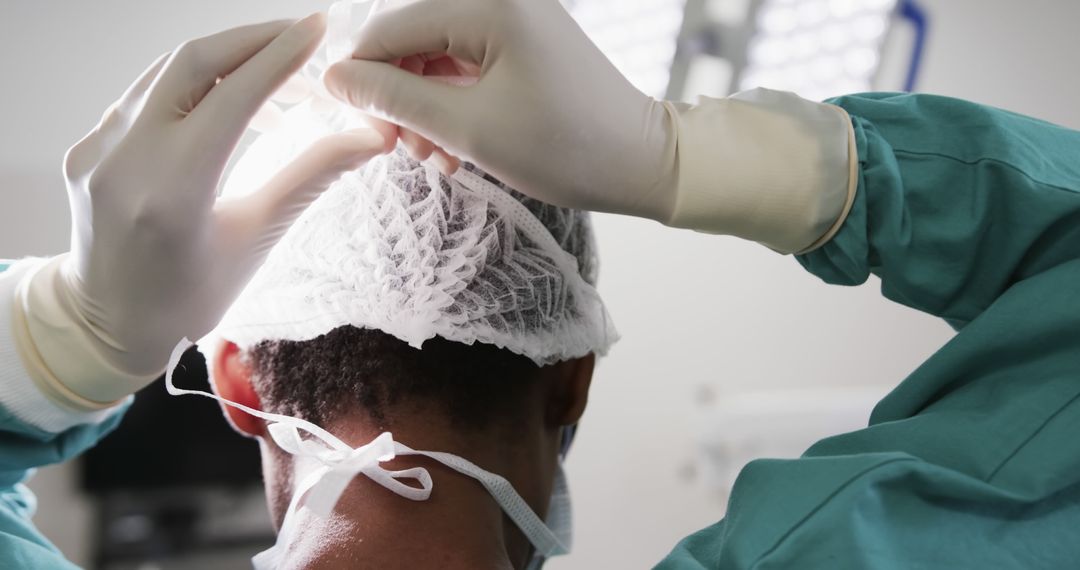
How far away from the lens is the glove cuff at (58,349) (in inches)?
44.2

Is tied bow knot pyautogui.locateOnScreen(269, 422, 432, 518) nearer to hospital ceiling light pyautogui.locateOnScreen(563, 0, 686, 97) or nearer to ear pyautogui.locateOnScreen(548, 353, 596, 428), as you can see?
ear pyautogui.locateOnScreen(548, 353, 596, 428)

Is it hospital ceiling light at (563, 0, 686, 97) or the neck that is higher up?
hospital ceiling light at (563, 0, 686, 97)

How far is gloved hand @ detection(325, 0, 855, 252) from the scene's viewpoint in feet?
3.17

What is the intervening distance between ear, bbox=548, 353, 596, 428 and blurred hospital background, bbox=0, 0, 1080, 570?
4.33 feet

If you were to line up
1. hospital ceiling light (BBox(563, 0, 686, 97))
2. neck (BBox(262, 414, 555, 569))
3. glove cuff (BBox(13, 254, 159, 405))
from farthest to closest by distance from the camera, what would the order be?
hospital ceiling light (BBox(563, 0, 686, 97)), glove cuff (BBox(13, 254, 159, 405)), neck (BBox(262, 414, 555, 569))

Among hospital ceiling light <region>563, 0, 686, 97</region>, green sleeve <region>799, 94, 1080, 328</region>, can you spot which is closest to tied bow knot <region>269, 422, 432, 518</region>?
green sleeve <region>799, 94, 1080, 328</region>

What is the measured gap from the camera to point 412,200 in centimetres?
108

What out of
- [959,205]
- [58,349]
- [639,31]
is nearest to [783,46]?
[639,31]

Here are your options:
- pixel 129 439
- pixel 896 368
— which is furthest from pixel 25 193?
pixel 896 368

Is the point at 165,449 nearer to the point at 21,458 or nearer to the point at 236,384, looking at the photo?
the point at 21,458

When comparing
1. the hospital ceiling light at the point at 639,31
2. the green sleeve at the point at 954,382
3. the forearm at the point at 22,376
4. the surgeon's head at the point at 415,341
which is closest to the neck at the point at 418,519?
the surgeon's head at the point at 415,341

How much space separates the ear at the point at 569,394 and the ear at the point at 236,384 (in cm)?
44

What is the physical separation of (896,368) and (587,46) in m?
2.16

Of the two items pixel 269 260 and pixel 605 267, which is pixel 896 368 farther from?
pixel 269 260
